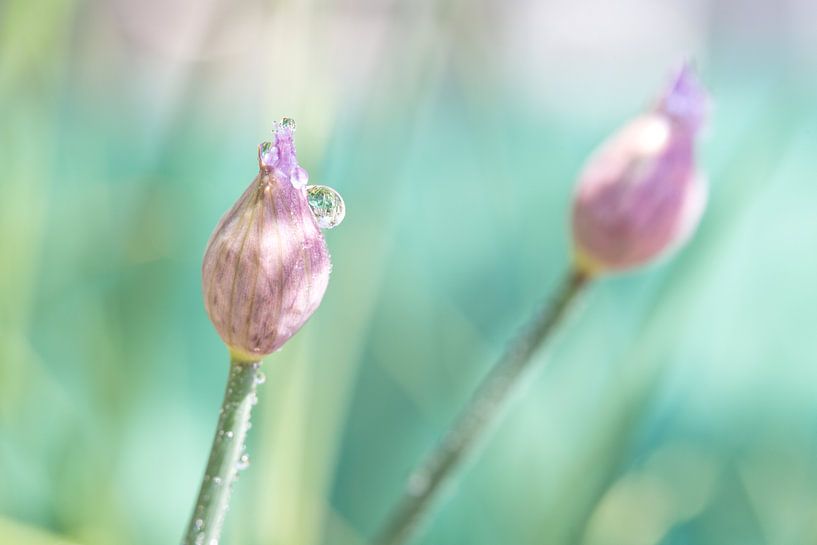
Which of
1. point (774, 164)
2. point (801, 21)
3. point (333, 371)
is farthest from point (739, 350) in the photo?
point (801, 21)

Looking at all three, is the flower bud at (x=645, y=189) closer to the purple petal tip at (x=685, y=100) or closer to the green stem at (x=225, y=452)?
the purple petal tip at (x=685, y=100)

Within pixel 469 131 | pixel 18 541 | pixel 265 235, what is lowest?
pixel 18 541

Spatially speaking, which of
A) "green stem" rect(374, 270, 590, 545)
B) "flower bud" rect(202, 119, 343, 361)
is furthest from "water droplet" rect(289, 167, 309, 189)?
"green stem" rect(374, 270, 590, 545)

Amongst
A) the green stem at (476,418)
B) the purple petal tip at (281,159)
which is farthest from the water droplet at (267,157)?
the green stem at (476,418)

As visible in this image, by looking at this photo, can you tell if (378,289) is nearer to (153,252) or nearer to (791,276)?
(153,252)

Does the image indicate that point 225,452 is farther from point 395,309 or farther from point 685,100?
point 395,309
